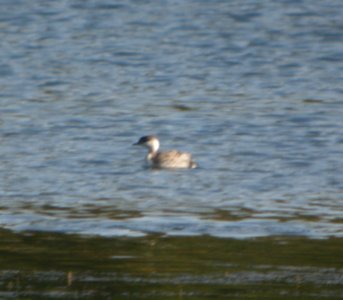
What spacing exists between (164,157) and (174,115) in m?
3.22

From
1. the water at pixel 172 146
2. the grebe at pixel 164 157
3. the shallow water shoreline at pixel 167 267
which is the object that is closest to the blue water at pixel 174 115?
the water at pixel 172 146

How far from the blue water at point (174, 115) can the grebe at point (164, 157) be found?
0.19 meters

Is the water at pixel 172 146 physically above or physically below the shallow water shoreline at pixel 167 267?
above

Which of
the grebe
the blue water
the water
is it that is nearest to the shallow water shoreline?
the water

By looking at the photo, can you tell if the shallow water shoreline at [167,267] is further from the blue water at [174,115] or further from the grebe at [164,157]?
the grebe at [164,157]

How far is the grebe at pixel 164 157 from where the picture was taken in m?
14.6

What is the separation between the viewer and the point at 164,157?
587 inches

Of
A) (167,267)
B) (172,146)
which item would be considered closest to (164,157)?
(172,146)

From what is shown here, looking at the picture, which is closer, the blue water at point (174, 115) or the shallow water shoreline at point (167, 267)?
the shallow water shoreline at point (167, 267)

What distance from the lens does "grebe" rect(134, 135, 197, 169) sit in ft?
47.8

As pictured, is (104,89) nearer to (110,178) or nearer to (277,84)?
(277,84)

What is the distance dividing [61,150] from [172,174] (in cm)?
167

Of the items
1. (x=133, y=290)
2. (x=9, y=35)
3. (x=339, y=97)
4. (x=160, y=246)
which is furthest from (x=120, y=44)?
(x=133, y=290)

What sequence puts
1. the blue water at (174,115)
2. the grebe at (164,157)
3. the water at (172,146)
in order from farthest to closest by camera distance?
the grebe at (164,157) < the blue water at (174,115) < the water at (172,146)
